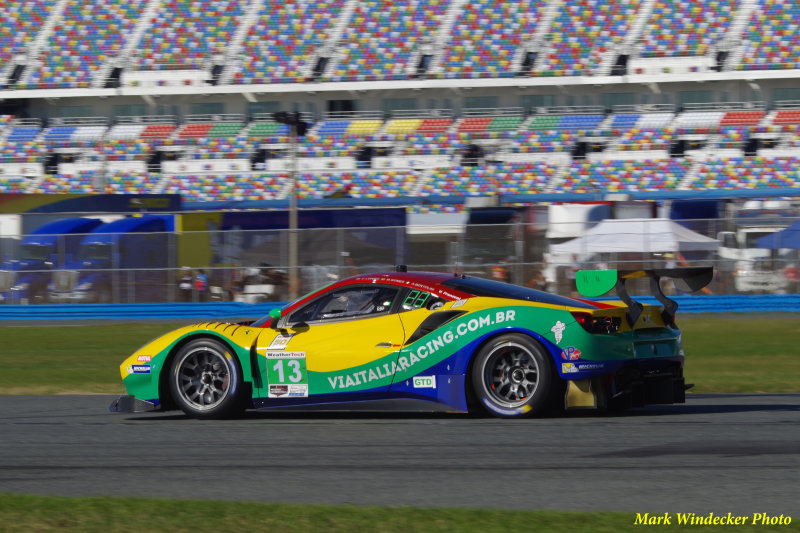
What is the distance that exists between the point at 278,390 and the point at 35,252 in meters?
18.9

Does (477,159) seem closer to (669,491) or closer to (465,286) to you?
(465,286)

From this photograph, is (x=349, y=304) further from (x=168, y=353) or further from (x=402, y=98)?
(x=402, y=98)

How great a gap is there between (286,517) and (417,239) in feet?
62.2

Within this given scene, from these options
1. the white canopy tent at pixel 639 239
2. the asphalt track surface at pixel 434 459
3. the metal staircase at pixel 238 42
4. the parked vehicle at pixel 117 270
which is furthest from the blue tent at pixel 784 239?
the metal staircase at pixel 238 42

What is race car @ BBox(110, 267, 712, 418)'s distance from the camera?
773 cm

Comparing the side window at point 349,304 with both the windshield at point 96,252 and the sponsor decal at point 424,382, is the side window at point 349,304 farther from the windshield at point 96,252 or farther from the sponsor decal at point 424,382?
the windshield at point 96,252

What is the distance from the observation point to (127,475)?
19.7 ft

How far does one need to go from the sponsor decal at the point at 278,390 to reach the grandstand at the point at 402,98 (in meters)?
27.0

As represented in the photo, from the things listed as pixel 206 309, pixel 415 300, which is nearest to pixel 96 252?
pixel 206 309

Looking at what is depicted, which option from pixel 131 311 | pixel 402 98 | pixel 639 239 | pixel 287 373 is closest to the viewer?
pixel 287 373

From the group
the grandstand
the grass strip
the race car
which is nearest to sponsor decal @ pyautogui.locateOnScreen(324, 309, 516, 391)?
the race car

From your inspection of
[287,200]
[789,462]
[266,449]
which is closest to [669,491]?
[789,462]

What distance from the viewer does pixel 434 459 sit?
20.4 feet

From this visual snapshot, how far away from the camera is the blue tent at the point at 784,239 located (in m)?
22.1
